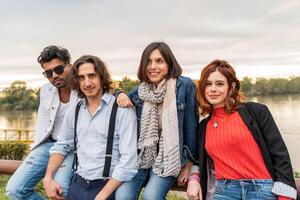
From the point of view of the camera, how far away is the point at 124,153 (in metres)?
2.63

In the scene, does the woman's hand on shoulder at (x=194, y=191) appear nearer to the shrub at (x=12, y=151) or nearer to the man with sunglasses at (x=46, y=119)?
the man with sunglasses at (x=46, y=119)

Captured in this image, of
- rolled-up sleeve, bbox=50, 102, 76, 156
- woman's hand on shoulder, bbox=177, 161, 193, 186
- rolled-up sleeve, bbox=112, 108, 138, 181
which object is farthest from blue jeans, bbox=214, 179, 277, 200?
rolled-up sleeve, bbox=50, 102, 76, 156

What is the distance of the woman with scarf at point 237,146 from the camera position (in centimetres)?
236

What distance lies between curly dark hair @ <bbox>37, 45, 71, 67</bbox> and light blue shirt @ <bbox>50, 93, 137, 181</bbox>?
2.10 feet

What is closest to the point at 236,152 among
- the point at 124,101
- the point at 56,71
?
the point at 124,101

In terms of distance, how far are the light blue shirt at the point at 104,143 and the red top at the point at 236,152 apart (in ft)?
1.63

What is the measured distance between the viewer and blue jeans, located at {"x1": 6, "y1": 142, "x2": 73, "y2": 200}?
2.98m

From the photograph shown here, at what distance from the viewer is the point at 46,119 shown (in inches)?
129

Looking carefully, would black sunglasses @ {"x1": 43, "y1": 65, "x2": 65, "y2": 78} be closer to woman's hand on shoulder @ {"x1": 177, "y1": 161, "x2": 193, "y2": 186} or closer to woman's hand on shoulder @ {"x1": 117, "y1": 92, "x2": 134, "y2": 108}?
woman's hand on shoulder @ {"x1": 117, "y1": 92, "x2": 134, "y2": 108}

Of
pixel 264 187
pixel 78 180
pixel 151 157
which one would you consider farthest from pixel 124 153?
pixel 264 187

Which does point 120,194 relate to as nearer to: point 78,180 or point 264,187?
point 78,180

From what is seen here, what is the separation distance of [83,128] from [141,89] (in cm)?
44

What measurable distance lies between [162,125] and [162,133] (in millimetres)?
50

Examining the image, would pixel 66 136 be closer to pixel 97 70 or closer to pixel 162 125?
pixel 97 70
